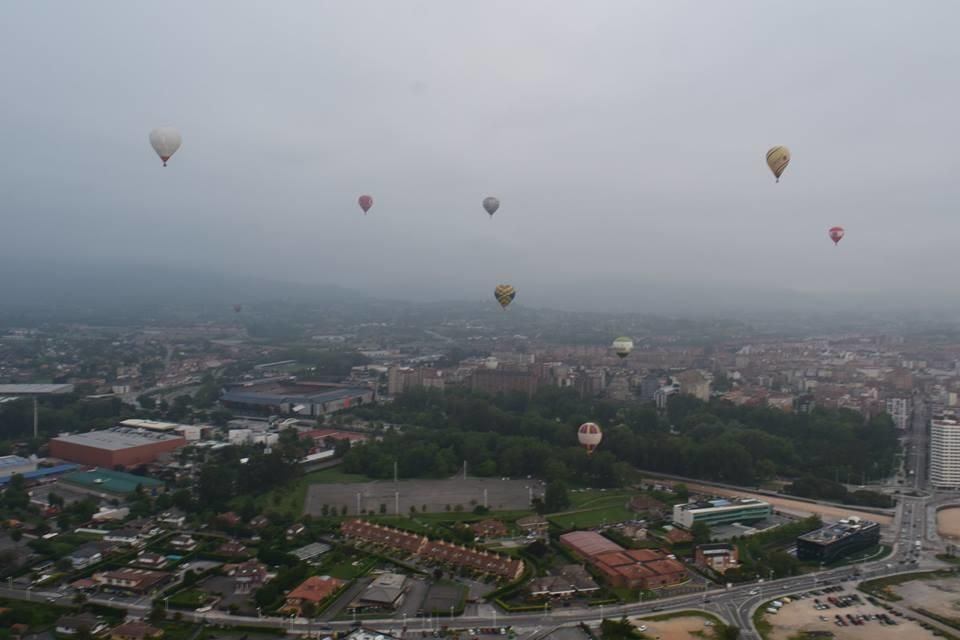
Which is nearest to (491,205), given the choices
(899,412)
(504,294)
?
(504,294)

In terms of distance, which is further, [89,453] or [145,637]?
[89,453]

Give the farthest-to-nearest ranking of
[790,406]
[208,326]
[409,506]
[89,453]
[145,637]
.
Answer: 1. [208,326]
2. [790,406]
3. [89,453]
4. [409,506]
5. [145,637]

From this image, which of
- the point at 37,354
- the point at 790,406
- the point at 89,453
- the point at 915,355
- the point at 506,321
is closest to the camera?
the point at 89,453

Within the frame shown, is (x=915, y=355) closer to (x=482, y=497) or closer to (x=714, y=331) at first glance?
(x=714, y=331)

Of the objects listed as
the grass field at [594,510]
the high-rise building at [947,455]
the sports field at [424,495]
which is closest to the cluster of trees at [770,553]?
the grass field at [594,510]

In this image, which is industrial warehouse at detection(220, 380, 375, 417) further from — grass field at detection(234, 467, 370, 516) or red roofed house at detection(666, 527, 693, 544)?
red roofed house at detection(666, 527, 693, 544)

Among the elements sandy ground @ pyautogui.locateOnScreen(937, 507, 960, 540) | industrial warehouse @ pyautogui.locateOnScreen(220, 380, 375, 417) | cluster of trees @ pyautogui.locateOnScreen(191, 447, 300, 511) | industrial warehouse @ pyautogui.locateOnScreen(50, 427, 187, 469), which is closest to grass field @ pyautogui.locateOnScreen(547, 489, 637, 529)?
sandy ground @ pyautogui.locateOnScreen(937, 507, 960, 540)

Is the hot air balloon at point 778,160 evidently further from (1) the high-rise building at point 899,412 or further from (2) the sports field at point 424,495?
(1) the high-rise building at point 899,412

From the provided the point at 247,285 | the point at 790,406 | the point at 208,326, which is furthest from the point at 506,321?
the point at 247,285
